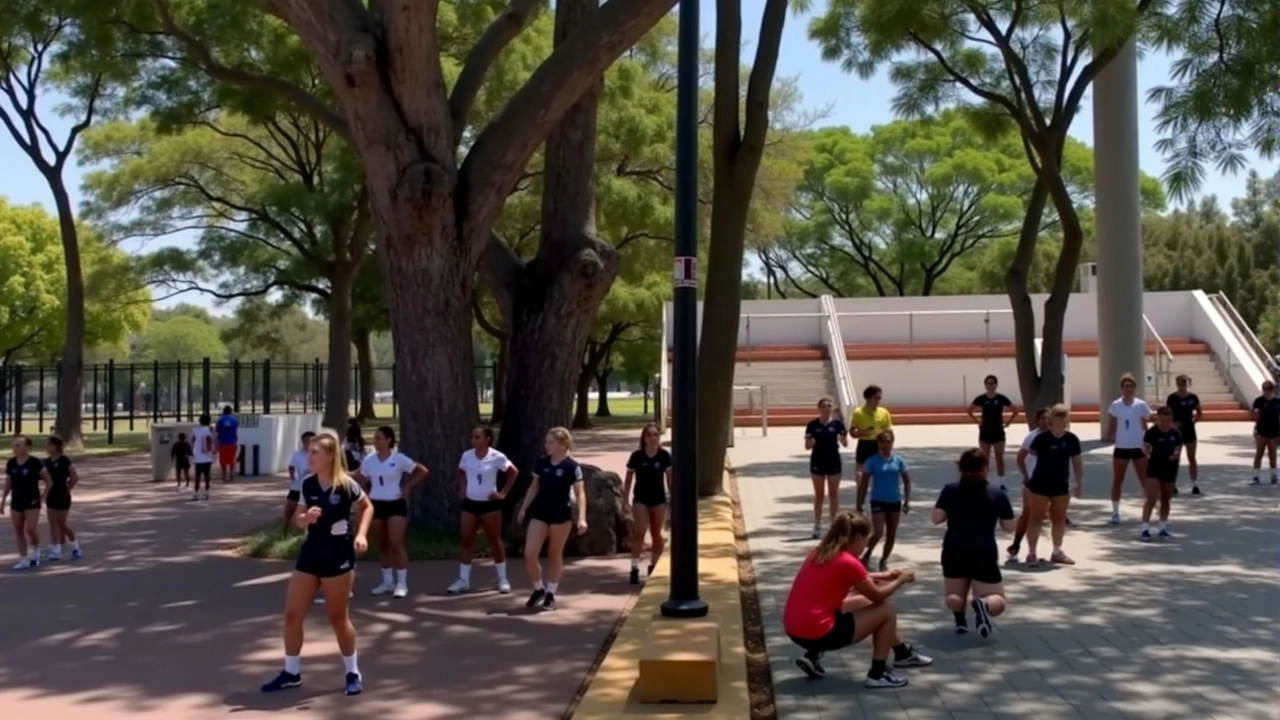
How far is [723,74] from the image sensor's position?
671 inches

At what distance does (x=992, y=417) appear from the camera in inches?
677

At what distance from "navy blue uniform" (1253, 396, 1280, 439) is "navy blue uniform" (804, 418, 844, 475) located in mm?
8237

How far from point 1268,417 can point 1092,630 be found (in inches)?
433

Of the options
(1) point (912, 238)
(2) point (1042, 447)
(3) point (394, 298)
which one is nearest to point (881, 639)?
(2) point (1042, 447)

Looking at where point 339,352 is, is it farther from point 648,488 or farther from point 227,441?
point 648,488

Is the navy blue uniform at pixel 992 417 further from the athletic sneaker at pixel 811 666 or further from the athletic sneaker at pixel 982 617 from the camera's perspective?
the athletic sneaker at pixel 811 666

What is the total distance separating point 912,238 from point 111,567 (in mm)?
44043

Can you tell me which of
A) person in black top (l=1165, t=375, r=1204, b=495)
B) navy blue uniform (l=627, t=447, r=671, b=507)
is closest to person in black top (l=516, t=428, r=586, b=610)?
navy blue uniform (l=627, t=447, r=671, b=507)

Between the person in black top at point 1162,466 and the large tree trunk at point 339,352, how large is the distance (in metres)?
20.7

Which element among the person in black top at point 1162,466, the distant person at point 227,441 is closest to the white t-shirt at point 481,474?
the person in black top at point 1162,466

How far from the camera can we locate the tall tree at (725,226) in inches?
657

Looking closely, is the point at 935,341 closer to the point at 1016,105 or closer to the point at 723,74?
the point at 1016,105

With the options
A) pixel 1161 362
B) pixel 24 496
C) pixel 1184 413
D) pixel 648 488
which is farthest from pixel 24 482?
pixel 1161 362

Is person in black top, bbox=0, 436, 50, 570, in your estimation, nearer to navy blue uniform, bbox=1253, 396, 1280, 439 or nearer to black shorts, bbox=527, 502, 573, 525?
black shorts, bbox=527, 502, 573, 525
